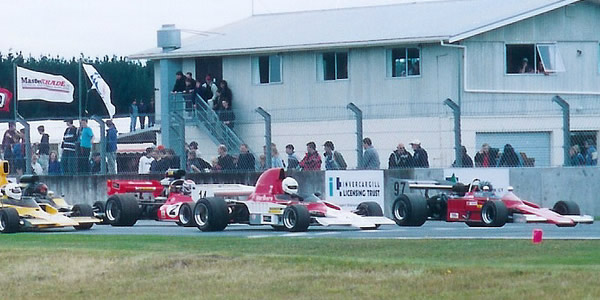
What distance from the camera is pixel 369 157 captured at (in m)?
28.8

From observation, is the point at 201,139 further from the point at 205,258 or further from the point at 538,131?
the point at 205,258

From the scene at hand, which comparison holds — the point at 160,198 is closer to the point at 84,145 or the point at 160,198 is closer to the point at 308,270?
the point at 84,145

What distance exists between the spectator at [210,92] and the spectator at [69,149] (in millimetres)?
7915

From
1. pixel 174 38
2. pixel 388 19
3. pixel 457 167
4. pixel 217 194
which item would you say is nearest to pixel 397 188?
pixel 457 167

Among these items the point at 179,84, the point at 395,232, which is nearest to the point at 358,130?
the point at 395,232

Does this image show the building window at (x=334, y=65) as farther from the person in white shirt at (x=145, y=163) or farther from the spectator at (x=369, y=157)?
the spectator at (x=369, y=157)

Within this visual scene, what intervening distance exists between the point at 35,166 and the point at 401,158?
9.86 meters

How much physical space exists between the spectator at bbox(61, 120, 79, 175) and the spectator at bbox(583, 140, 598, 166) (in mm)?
12004

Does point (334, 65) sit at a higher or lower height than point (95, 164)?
higher

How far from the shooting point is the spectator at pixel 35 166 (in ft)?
111

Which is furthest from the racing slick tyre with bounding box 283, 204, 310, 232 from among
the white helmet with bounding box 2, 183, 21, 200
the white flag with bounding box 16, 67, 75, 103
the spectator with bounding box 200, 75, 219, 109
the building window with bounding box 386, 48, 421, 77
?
the spectator with bounding box 200, 75, 219, 109

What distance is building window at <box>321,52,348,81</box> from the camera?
41.1 meters

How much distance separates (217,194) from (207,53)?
61.9ft

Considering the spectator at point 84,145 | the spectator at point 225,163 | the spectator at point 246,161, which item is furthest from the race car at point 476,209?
the spectator at point 84,145
